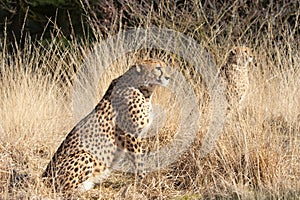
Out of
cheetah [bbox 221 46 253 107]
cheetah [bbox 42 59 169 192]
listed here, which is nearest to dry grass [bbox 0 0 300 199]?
cheetah [bbox 42 59 169 192]

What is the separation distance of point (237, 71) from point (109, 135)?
1.77 m

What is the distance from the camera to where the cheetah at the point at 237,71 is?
183 inches

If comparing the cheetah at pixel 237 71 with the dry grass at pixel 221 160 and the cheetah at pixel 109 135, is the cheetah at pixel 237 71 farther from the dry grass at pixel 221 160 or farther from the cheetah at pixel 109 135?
the cheetah at pixel 109 135

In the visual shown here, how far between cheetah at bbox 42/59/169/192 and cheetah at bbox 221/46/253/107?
1.25m

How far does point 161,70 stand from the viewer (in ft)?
11.4

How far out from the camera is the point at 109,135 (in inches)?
132

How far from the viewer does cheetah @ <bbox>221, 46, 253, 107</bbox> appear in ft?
15.2

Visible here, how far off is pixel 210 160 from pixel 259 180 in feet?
1.19

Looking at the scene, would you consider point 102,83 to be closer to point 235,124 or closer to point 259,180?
point 235,124

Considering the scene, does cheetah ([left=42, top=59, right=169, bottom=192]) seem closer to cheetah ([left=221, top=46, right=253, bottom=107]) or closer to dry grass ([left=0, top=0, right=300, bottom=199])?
dry grass ([left=0, top=0, right=300, bottom=199])

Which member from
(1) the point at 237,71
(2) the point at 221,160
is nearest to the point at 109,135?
(2) the point at 221,160

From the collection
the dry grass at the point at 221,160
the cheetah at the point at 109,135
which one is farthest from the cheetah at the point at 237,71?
the cheetah at the point at 109,135

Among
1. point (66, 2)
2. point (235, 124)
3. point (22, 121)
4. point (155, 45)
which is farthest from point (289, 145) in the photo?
point (66, 2)

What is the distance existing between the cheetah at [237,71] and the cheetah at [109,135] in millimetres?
1245
